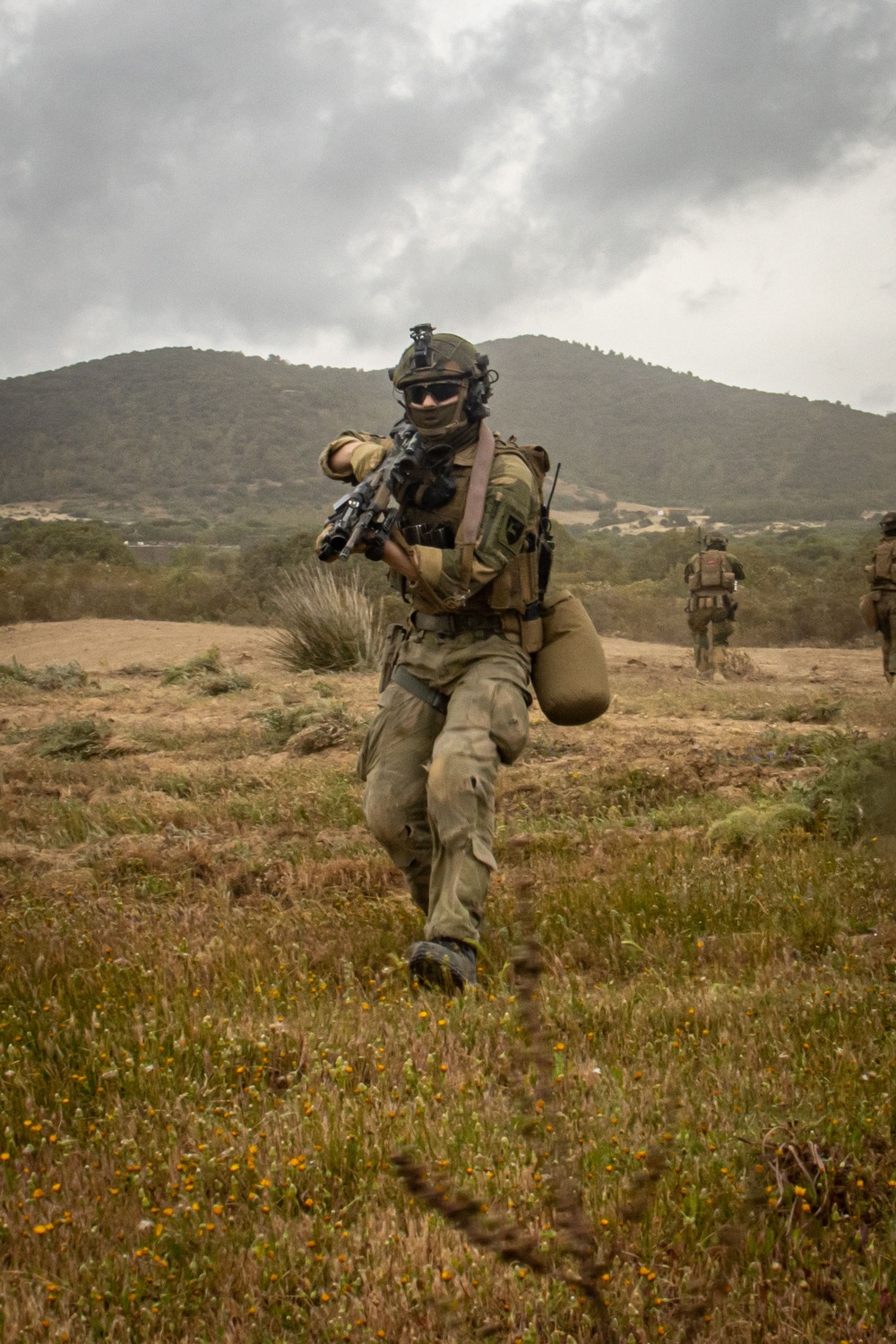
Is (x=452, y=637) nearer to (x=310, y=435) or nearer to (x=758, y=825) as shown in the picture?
(x=758, y=825)

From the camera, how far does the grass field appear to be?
2268 millimetres

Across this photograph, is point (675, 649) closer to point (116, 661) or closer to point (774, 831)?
point (116, 661)

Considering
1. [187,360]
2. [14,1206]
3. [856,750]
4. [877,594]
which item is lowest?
[14,1206]

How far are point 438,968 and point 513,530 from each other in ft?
5.54

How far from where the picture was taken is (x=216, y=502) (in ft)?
264

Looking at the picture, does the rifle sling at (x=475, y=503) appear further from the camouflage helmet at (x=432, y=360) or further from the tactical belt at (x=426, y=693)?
the tactical belt at (x=426, y=693)

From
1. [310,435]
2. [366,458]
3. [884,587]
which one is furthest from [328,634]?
[310,435]

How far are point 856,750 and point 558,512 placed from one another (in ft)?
264

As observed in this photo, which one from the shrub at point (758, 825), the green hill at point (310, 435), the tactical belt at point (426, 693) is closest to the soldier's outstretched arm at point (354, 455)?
the tactical belt at point (426, 693)

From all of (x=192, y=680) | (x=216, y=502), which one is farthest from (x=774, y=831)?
(x=216, y=502)

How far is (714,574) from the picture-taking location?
17.2 metres

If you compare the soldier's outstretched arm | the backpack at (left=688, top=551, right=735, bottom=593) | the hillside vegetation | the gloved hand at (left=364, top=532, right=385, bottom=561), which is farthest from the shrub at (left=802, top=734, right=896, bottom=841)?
the hillside vegetation

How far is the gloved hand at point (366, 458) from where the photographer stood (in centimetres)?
475

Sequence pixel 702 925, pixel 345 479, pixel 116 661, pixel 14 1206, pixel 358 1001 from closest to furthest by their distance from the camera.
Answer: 1. pixel 14 1206
2. pixel 358 1001
3. pixel 702 925
4. pixel 345 479
5. pixel 116 661
